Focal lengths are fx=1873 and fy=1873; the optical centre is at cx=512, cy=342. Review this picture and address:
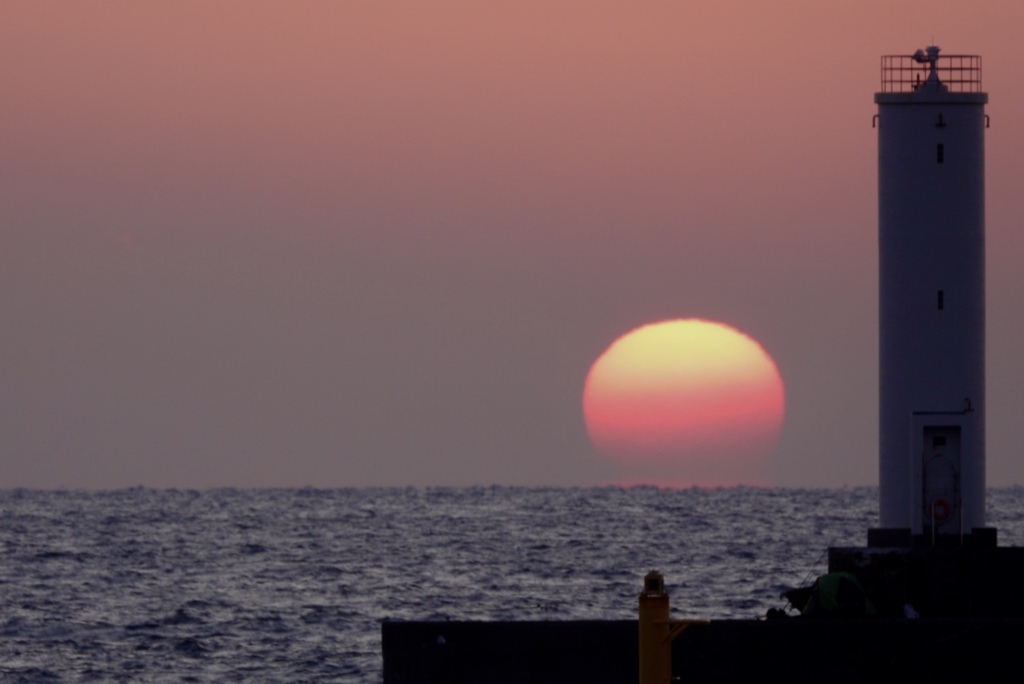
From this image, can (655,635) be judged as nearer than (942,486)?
Yes

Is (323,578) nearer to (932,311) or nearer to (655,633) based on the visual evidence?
(932,311)

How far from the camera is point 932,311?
105ft

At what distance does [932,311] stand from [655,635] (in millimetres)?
18128

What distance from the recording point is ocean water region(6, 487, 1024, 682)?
4112 centimetres

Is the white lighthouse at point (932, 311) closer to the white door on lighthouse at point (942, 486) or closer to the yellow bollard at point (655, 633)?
the white door on lighthouse at point (942, 486)

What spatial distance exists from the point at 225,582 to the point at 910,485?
3561cm

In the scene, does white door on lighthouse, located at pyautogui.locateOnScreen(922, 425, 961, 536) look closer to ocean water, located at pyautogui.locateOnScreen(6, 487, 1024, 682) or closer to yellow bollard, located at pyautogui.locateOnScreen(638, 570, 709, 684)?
ocean water, located at pyautogui.locateOnScreen(6, 487, 1024, 682)

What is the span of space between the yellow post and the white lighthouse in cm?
1787

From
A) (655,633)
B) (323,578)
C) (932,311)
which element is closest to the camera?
(655,633)

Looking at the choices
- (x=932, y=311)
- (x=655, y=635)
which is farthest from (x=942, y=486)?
(x=655, y=635)

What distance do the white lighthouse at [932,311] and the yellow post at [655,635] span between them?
17.9 metres

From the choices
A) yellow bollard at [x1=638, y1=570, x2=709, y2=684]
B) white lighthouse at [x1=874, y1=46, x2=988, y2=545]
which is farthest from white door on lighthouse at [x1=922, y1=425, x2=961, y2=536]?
yellow bollard at [x1=638, y1=570, x2=709, y2=684]

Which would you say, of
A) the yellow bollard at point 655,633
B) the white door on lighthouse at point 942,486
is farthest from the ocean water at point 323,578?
the yellow bollard at point 655,633

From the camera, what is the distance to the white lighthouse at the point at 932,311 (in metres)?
32.0
